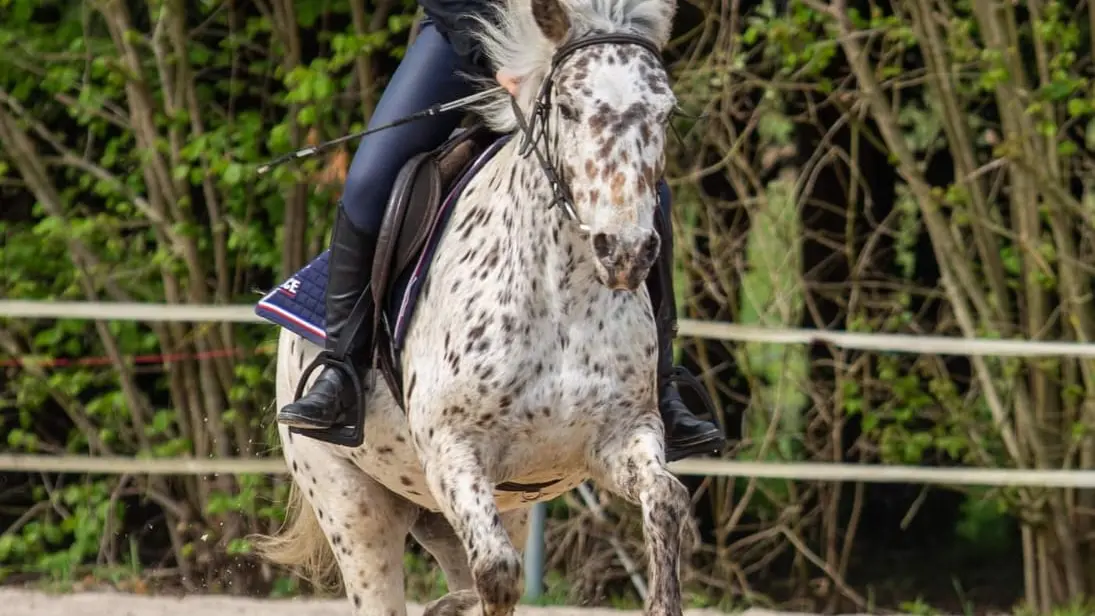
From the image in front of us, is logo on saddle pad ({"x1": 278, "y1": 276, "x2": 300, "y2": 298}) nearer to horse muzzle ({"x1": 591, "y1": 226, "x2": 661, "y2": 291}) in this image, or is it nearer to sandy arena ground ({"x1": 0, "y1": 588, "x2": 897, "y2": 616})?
horse muzzle ({"x1": 591, "y1": 226, "x2": 661, "y2": 291})

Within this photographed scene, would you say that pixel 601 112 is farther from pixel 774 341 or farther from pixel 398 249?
pixel 774 341

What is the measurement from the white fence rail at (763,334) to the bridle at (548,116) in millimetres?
3831

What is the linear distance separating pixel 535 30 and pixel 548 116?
22 cm

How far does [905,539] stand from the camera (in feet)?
34.7

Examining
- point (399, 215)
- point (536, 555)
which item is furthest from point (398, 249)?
point (536, 555)

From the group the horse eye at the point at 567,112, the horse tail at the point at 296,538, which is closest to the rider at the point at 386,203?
Answer: the horse tail at the point at 296,538

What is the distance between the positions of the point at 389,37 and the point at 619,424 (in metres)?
5.29

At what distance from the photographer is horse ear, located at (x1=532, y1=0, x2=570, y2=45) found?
3.91 metres

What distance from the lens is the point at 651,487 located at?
3898 millimetres

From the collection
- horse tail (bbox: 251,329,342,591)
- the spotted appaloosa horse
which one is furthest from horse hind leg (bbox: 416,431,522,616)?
horse tail (bbox: 251,329,342,591)

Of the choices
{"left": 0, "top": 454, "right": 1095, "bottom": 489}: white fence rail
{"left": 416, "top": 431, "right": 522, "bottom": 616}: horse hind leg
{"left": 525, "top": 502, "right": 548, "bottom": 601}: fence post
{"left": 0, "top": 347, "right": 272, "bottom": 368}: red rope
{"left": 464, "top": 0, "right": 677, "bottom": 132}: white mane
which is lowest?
{"left": 525, "top": 502, "right": 548, "bottom": 601}: fence post

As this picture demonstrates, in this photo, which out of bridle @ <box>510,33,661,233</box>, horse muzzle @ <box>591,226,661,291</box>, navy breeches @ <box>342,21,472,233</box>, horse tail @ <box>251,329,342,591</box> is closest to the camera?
horse muzzle @ <box>591,226,661,291</box>

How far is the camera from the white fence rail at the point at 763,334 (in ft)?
24.8

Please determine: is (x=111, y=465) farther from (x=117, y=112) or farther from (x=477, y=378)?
(x=477, y=378)
